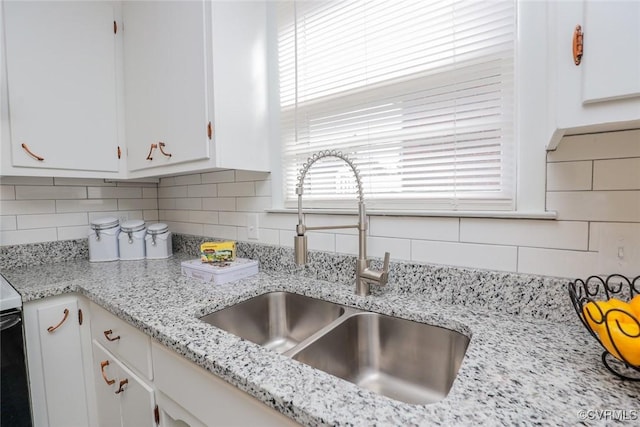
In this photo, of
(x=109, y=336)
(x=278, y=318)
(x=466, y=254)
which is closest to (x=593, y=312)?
(x=466, y=254)

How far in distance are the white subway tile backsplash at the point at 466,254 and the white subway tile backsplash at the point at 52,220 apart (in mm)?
1827

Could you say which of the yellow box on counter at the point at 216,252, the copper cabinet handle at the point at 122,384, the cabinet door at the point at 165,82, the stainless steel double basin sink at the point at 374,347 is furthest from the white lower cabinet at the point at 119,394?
the cabinet door at the point at 165,82

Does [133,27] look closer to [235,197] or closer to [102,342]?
[235,197]

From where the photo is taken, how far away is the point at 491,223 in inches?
34.2

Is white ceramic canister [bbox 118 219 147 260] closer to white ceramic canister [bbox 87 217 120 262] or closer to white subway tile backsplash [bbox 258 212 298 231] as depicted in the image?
white ceramic canister [bbox 87 217 120 262]

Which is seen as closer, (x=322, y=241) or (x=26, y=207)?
(x=322, y=241)

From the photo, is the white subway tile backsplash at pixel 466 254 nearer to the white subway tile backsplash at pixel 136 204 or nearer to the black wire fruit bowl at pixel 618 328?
the black wire fruit bowl at pixel 618 328

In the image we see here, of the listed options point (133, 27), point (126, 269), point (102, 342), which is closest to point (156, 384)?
point (102, 342)

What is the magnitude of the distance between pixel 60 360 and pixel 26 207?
0.87 metres

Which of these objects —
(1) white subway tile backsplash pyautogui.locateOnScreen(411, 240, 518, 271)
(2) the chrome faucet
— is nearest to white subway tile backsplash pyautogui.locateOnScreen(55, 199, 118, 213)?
(2) the chrome faucet

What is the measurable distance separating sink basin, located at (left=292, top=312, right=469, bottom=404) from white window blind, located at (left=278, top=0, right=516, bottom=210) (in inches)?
15.5

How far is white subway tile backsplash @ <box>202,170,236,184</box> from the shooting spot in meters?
1.54

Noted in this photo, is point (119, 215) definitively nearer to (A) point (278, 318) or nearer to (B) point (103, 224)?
(B) point (103, 224)

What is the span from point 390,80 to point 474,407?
0.95 meters
